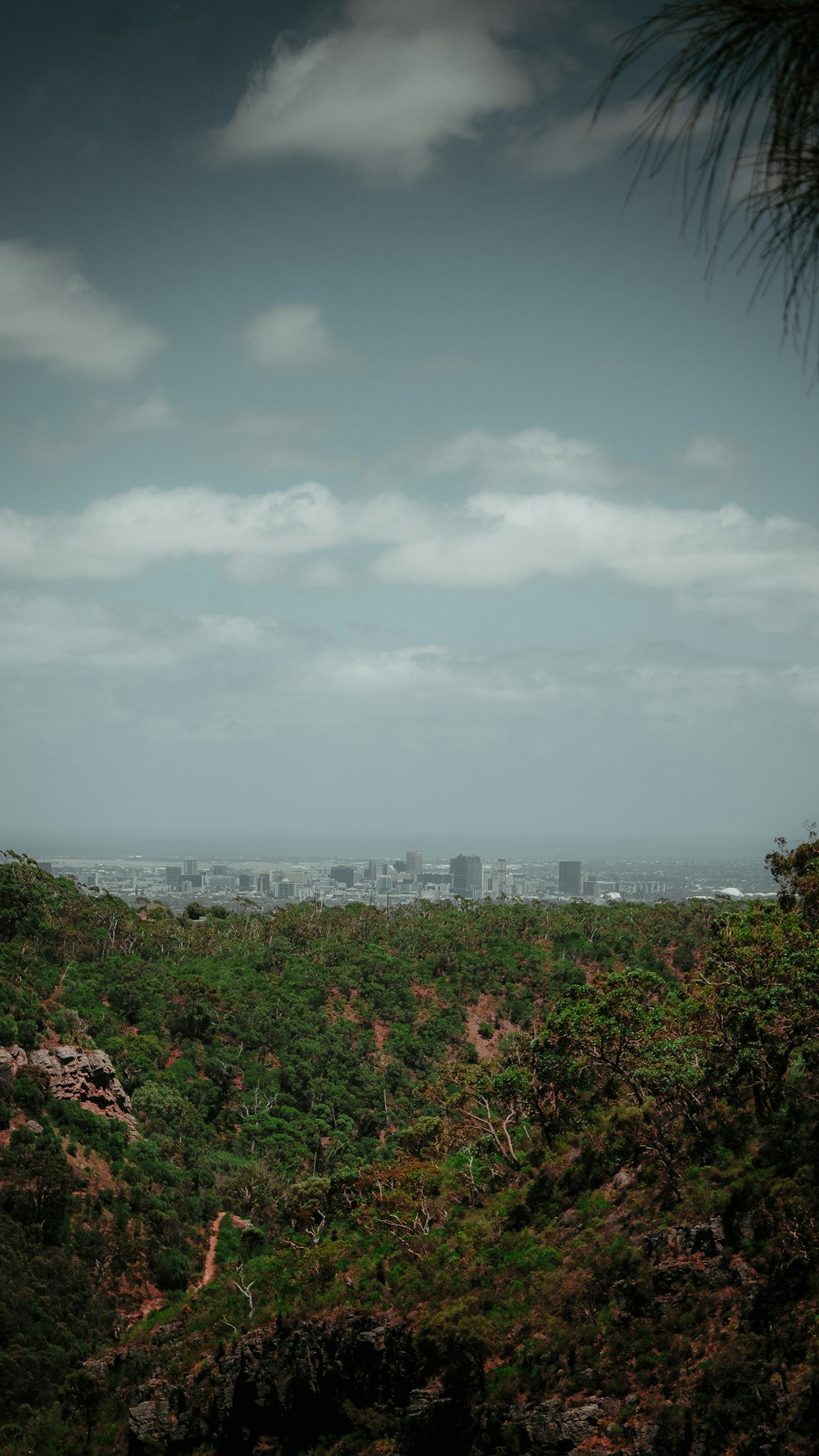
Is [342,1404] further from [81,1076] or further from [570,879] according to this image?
[570,879]

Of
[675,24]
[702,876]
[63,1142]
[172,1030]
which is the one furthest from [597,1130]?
[702,876]

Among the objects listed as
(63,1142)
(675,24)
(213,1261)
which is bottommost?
(213,1261)

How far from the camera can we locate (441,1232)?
76.0ft

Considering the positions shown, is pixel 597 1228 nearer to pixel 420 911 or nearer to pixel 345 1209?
pixel 345 1209

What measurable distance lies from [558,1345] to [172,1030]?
31.4 meters

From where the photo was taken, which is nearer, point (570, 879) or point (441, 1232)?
point (441, 1232)

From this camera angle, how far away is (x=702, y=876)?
199750mm

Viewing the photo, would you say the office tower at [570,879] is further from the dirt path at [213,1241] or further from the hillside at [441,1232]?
the dirt path at [213,1241]

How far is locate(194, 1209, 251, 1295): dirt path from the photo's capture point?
105ft

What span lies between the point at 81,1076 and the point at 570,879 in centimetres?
16231

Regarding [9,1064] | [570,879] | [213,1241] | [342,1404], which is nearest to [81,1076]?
[9,1064]

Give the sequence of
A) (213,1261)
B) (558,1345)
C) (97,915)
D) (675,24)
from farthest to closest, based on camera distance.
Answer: (97,915) < (213,1261) < (558,1345) < (675,24)

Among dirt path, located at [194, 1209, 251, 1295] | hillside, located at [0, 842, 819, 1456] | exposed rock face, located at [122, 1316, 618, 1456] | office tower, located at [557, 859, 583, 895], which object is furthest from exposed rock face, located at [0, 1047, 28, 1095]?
office tower, located at [557, 859, 583, 895]

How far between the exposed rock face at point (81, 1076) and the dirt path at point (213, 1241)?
4.70 m
